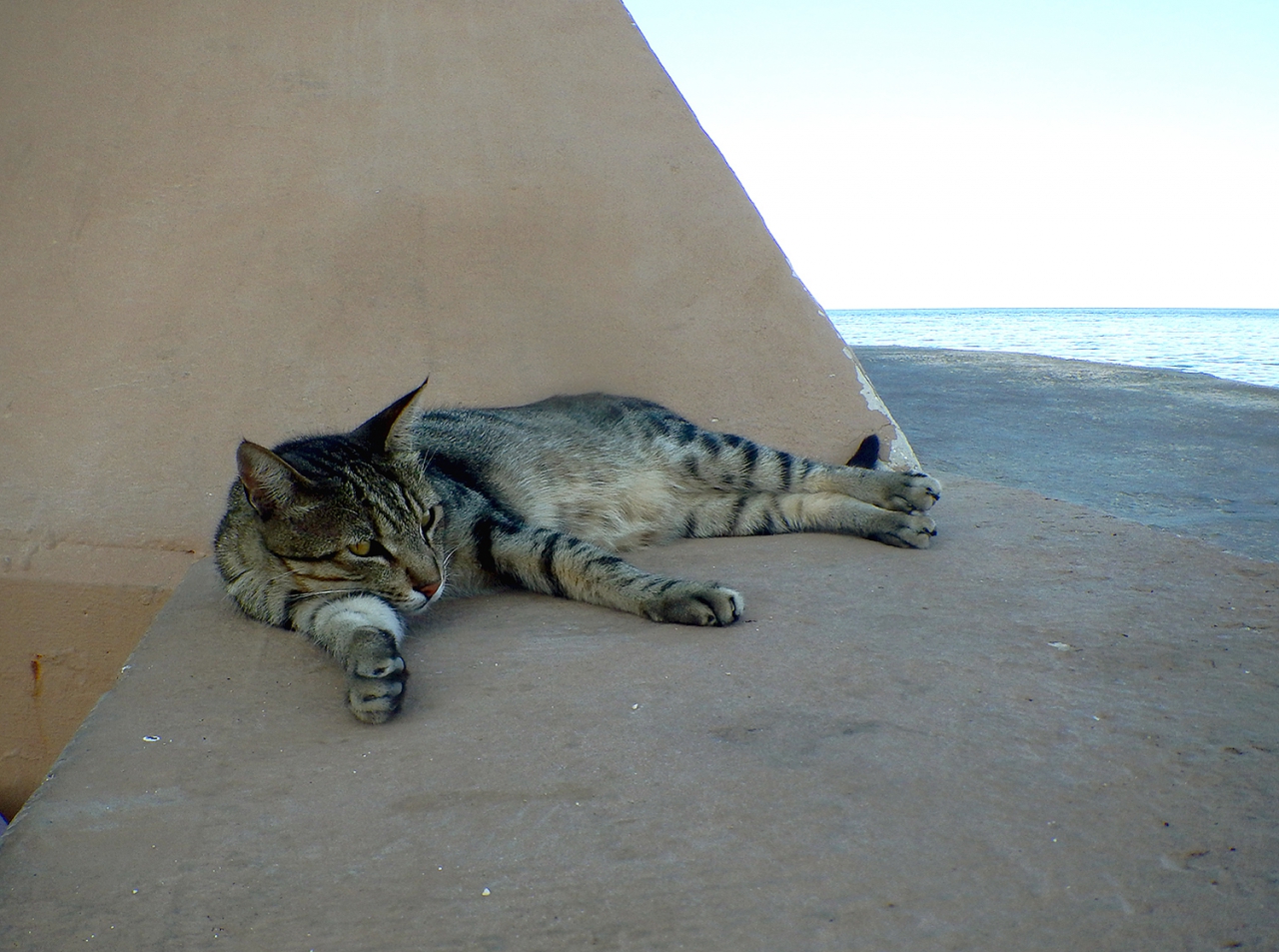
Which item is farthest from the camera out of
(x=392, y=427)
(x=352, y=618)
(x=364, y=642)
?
(x=392, y=427)

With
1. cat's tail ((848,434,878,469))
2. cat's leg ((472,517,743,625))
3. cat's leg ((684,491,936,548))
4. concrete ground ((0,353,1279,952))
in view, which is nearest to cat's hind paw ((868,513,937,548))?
cat's leg ((684,491,936,548))

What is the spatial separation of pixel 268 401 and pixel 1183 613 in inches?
109

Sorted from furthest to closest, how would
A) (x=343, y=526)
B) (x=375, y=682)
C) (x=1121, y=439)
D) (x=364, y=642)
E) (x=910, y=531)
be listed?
(x=1121, y=439), (x=910, y=531), (x=343, y=526), (x=364, y=642), (x=375, y=682)

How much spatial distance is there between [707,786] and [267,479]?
1.26m

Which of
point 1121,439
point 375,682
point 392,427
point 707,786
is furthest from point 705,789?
point 1121,439

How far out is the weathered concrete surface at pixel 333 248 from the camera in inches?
126

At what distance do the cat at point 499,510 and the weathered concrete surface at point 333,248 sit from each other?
1.05 feet

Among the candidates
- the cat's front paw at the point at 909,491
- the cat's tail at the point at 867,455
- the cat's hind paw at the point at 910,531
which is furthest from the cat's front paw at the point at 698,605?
the cat's tail at the point at 867,455

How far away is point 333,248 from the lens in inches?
137

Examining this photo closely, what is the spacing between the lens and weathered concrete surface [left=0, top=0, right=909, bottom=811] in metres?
3.20

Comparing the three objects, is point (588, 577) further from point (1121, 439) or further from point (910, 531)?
point (1121, 439)

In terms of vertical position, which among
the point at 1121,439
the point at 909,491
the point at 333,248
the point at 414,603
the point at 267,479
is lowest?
the point at 1121,439

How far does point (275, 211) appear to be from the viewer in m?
3.48

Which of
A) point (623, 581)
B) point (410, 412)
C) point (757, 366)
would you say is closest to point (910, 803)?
point (623, 581)
